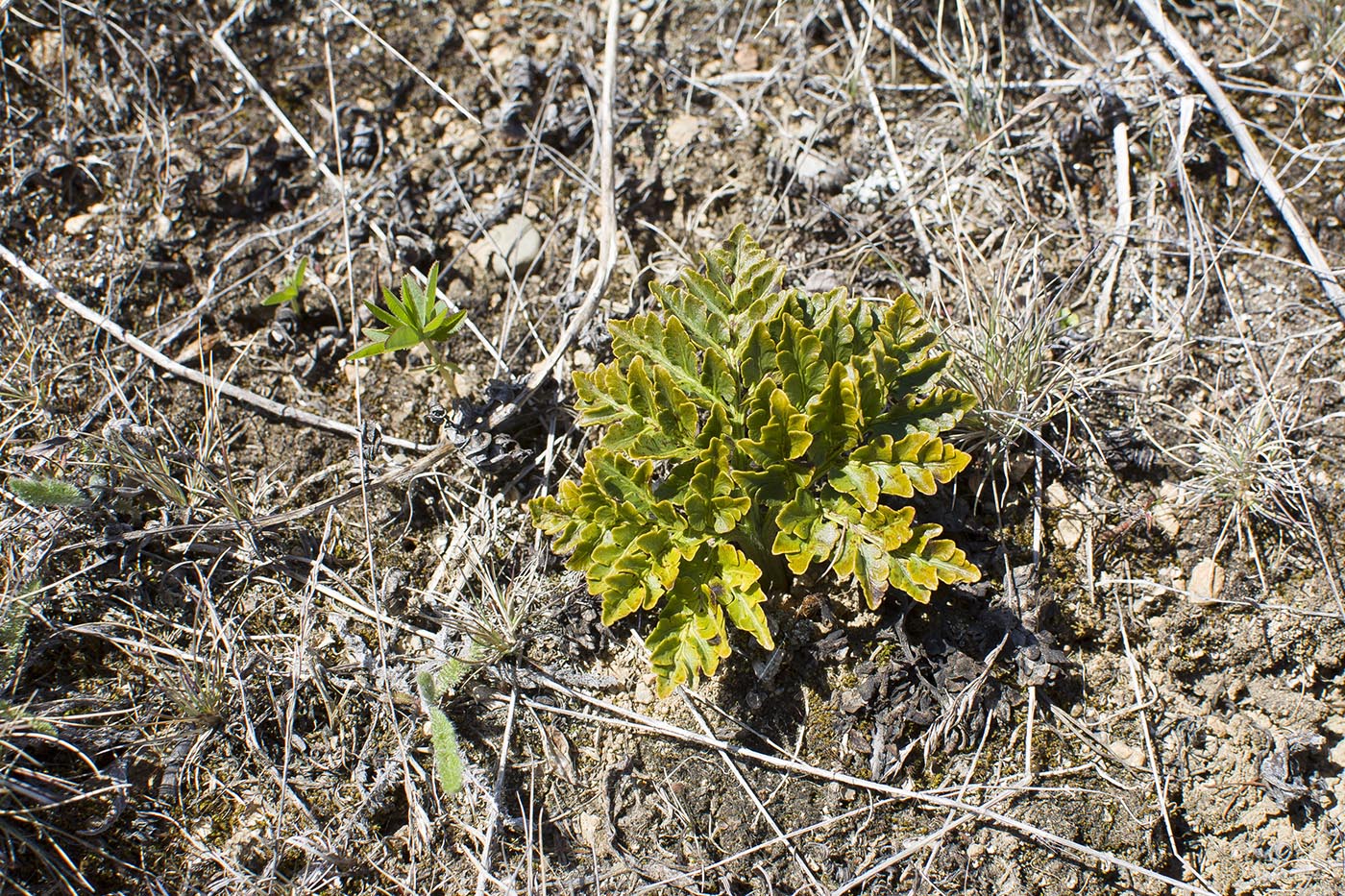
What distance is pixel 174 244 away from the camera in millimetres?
3689

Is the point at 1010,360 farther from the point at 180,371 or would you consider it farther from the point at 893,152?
the point at 180,371

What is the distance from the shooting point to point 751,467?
2.71 metres

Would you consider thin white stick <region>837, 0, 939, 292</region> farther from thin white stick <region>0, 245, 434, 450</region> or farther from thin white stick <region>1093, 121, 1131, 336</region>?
thin white stick <region>0, 245, 434, 450</region>

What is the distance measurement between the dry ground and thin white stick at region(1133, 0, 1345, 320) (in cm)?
5

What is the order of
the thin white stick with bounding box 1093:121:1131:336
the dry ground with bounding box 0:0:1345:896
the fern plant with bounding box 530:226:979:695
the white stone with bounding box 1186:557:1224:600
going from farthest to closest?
the thin white stick with bounding box 1093:121:1131:336
the white stone with bounding box 1186:557:1224:600
the dry ground with bounding box 0:0:1345:896
the fern plant with bounding box 530:226:979:695

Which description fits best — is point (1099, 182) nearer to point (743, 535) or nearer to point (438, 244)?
point (743, 535)

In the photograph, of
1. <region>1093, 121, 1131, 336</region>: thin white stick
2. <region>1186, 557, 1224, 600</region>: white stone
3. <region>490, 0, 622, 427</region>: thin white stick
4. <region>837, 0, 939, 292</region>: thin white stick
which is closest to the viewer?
<region>1186, 557, 1224, 600</region>: white stone

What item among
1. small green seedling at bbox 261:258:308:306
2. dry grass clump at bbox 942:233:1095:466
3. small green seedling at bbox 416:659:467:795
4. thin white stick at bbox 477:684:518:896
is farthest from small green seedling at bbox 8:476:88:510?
dry grass clump at bbox 942:233:1095:466

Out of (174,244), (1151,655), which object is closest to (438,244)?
(174,244)

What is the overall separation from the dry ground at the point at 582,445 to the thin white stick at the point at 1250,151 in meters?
0.05

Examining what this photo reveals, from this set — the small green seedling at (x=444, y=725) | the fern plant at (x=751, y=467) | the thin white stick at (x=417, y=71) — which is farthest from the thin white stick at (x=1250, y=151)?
the small green seedling at (x=444, y=725)

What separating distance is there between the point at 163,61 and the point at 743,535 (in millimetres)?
3267

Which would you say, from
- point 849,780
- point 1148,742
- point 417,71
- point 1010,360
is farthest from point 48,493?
point 1148,742

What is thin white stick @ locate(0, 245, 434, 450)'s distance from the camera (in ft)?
11.0
